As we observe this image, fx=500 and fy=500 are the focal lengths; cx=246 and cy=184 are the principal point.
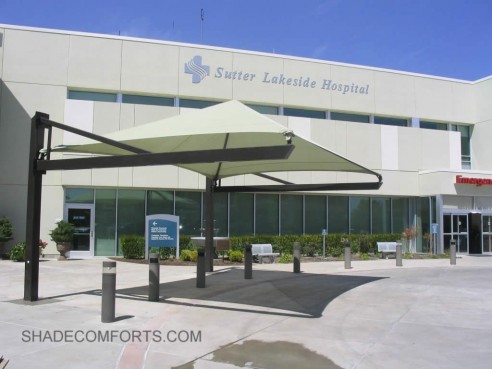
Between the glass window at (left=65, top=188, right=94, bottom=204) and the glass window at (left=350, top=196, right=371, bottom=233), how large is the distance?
13800mm

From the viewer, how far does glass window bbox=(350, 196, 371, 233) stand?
27.6 m

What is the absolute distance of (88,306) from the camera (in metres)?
10.2

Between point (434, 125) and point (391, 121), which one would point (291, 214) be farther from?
point (434, 125)

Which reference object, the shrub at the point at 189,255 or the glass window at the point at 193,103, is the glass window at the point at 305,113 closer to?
the glass window at the point at 193,103

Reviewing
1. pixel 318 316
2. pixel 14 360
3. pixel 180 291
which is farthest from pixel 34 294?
pixel 318 316

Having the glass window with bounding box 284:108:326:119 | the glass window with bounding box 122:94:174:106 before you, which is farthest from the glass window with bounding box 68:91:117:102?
the glass window with bounding box 284:108:326:119

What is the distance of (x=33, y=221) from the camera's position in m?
10.6

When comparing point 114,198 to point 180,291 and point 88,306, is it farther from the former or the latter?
point 88,306

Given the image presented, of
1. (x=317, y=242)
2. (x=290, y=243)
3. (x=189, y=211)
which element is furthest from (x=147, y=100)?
(x=317, y=242)

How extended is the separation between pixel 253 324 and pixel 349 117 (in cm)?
2119

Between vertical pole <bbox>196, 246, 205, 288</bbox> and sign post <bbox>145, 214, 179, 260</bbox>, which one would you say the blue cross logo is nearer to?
sign post <bbox>145, 214, 179, 260</bbox>

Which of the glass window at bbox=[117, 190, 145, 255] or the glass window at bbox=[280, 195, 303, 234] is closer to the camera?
the glass window at bbox=[117, 190, 145, 255]

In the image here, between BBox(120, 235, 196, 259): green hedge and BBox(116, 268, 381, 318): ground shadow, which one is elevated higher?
BBox(120, 235, 196, 259): green hedge

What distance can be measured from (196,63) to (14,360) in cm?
2025
